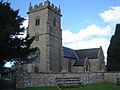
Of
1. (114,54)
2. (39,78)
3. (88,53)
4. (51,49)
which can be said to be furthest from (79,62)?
(39,78)

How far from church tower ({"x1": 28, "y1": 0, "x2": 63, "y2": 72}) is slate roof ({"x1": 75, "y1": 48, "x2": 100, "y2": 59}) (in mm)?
9224

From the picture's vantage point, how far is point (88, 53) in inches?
2311

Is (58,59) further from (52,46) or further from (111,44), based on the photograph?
(111,44)

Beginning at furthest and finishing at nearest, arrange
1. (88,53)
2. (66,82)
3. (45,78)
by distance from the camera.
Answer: (88,53) < (45,78) < (66,82)

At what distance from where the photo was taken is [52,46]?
163 ft

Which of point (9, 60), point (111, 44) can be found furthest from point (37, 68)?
point (9, 60)

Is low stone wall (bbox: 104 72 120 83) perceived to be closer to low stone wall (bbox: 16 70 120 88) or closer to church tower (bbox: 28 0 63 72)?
low stone wall (bbox: 16 70 120 88)

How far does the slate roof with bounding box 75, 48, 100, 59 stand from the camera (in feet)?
186

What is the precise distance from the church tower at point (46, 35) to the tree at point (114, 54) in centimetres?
1356

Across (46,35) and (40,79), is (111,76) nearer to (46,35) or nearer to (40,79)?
(40,79)

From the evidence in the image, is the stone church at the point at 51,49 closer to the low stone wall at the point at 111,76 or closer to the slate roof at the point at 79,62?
the slate roof at the point at 79,62

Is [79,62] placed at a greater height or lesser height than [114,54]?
lesser

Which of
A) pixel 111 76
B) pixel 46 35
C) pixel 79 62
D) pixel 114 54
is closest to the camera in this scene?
pixel 111 76

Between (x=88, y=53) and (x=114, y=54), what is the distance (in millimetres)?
18372
